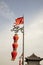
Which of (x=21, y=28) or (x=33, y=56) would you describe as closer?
(x=21, y=28)

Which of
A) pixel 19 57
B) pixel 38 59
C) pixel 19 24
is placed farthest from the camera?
pixel 38 59

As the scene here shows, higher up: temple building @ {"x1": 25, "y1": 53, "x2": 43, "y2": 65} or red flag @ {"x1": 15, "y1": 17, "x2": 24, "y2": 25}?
red flag @ {"x1": 15, "y1": 17, "x2": 24, "y2": 25}

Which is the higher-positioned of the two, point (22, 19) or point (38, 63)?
point (22, 19)

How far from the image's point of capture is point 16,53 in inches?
781

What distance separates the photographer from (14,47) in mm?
20031

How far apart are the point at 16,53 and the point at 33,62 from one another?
24.4 metres

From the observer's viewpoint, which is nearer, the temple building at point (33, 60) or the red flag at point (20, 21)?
the red flag at point (20, 21)

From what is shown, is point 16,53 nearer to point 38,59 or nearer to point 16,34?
point 16,34

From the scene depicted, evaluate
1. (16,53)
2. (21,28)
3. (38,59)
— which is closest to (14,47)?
(16,53)

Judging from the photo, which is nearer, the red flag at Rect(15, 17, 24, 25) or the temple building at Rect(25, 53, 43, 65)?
the red flag at Rect(15, 17, 24, 25)

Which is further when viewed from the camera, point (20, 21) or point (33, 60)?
point (33, 60)

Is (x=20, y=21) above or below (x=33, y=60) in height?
above

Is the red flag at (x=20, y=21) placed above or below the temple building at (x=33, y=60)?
above

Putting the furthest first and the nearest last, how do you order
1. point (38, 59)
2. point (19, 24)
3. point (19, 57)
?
point (38, 59)
point (19, 24)
point (19, 57)
